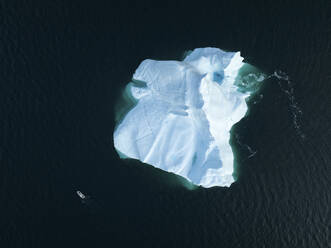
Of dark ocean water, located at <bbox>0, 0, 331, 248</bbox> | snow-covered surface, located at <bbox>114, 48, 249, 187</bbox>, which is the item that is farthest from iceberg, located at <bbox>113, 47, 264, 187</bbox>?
dark ocean water, located at <bbox>0, 0, 331, 248</bbox>

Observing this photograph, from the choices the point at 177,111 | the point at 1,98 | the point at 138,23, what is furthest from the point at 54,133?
the point at 138,23

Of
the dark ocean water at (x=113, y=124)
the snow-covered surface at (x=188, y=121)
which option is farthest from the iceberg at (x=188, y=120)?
the dark ocean water at (x=113, y=124)

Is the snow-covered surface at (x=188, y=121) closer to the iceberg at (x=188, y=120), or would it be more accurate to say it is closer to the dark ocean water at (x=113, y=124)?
the iceberg at (x=188, y=120)

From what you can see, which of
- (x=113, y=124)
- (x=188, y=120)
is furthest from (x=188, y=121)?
(x=113, y=124)

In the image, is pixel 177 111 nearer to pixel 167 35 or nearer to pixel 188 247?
pixel 167 35

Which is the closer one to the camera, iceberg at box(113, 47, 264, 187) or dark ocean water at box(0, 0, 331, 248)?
dark ocean water at box(0, 0, 331, 248)

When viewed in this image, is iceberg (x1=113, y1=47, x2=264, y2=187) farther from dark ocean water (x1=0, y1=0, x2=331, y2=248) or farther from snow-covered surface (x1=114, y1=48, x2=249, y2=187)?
dark ocean water (x1=0, y1=0, x2=331, y2=248)
